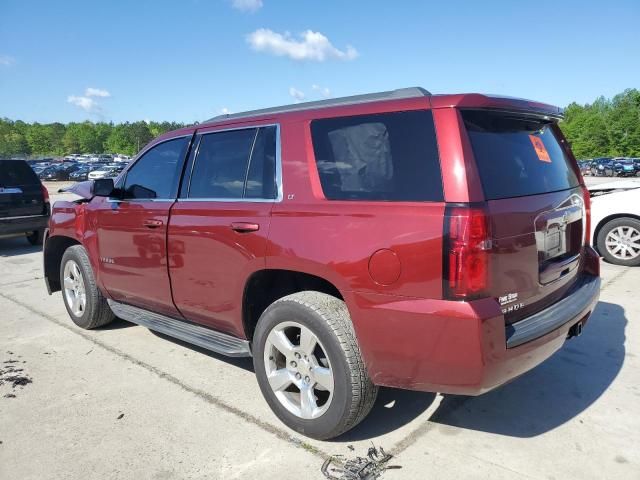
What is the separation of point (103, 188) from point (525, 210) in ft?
10.8

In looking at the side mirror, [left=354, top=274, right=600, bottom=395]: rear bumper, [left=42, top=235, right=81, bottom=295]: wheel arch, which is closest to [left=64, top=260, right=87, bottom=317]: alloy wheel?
[left=42, top=235, right=81, bottom=295]: wheel arch

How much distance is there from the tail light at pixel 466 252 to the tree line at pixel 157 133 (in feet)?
238

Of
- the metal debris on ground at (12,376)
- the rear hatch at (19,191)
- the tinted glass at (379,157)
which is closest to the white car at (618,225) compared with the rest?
the tinted glass at (379,157)

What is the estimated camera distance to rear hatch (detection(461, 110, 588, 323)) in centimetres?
242

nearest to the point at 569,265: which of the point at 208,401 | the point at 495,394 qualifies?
the point at 495,394

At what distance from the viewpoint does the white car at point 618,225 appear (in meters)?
7.17

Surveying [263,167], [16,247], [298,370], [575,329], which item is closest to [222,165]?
[263,167]

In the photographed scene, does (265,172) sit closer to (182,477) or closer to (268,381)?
(268,381)

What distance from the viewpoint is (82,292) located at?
4.93 metres

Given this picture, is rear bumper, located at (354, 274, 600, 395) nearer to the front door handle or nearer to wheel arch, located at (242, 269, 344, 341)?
wheel arch, located at (242, 269, 344, 341)

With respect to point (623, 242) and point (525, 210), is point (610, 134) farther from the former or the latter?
point (525, 210)

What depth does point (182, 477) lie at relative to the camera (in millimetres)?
2609

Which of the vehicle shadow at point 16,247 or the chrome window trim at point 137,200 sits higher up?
the chrome window trim at point 137,200

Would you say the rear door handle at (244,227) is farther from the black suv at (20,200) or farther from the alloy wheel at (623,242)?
the black suv at (20,200)
